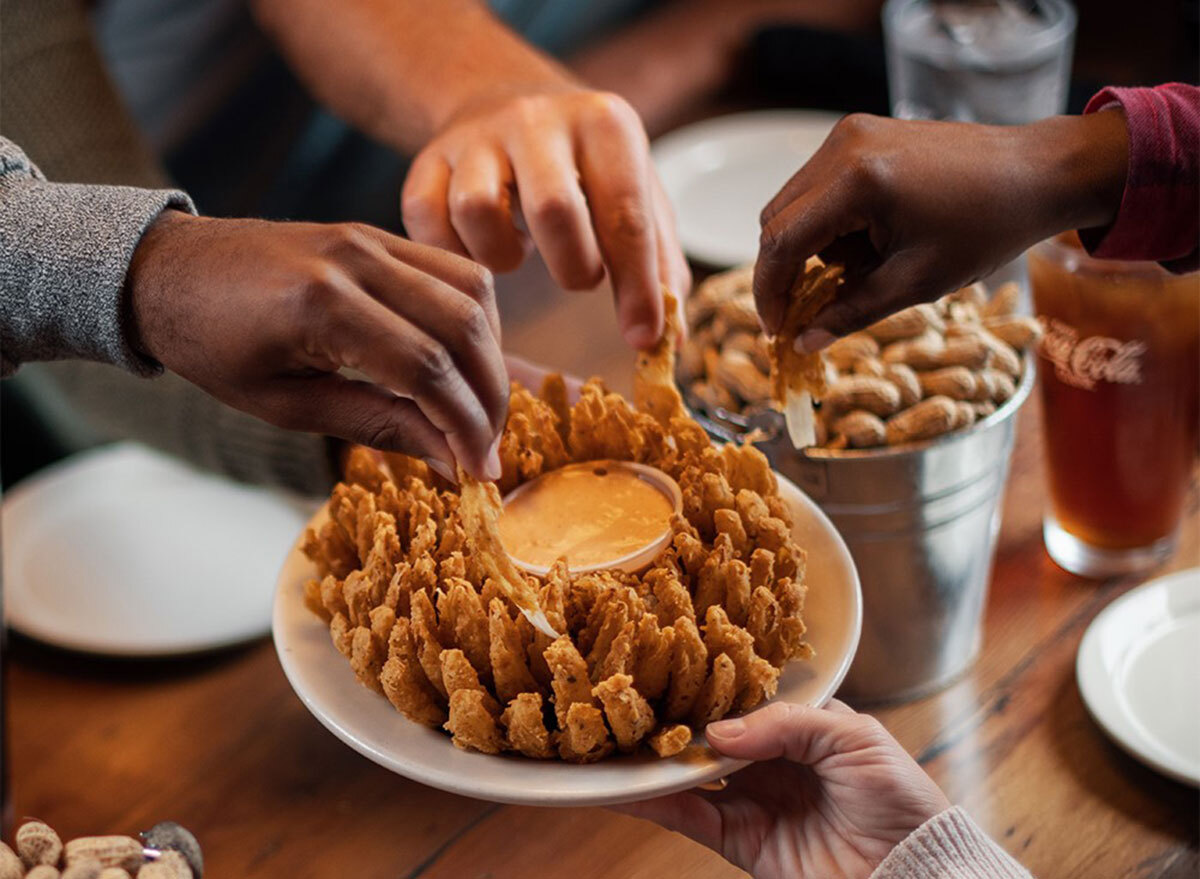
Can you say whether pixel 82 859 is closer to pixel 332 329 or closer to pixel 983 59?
pixel 332 329

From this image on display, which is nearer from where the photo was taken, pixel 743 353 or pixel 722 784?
pixel 722 784

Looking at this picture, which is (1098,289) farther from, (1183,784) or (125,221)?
(125,221)

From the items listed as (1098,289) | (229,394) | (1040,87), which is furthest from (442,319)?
(1040,87)

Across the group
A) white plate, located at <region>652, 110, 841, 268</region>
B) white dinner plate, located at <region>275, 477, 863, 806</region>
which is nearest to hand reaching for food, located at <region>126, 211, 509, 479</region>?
white dinner plate, located at <region>275, 477, 863, 806</region>

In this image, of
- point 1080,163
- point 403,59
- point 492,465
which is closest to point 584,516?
point 492,465

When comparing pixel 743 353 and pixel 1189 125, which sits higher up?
pixel 1189 125

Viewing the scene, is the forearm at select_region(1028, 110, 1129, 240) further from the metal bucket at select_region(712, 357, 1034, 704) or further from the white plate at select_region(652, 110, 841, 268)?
the white plate at select_region(652, 110, 841, 268)
